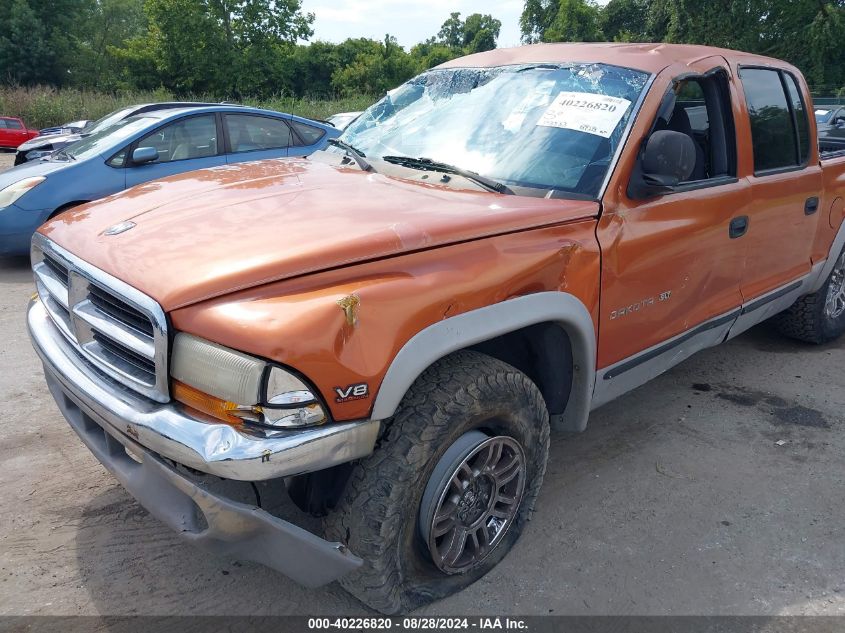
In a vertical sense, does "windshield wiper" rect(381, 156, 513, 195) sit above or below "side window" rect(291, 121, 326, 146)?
above

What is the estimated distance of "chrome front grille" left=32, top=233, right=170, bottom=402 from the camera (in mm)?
1986

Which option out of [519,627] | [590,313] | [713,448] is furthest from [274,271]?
[713,448]

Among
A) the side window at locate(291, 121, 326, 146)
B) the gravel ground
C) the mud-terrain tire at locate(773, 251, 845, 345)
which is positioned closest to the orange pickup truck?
the gravel ground

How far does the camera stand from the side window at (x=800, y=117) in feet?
13.4

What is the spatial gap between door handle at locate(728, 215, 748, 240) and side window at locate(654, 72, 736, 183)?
228 millimetres

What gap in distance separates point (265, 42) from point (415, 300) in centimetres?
4824

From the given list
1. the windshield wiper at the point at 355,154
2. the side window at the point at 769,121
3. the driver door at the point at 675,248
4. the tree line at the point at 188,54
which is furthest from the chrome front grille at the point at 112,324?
the tree line at the point at 188,54

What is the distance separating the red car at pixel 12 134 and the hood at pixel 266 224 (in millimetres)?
24109

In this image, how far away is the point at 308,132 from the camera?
322 inches

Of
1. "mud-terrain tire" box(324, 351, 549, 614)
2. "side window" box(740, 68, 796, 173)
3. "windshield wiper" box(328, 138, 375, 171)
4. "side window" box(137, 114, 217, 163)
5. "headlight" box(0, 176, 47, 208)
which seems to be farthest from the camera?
"side window" box(137, 114, 217, 163)

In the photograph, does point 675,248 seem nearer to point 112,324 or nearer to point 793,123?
point 793,123

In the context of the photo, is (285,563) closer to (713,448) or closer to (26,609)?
(26,609)

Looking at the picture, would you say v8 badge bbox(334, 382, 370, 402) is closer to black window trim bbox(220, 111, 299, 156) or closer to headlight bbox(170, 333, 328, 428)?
headlight bbox(170, 333, 328, 428)

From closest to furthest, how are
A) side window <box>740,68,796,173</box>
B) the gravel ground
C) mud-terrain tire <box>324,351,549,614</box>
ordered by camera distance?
mud-terrain tire <box>324,351,549,614</box> → the gravel ground → side window <box>740,68,796,173</box>
